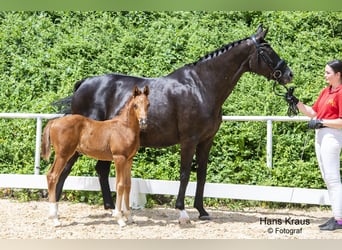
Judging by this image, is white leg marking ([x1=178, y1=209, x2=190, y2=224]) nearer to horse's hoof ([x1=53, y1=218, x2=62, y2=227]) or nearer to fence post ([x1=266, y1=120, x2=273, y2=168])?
horse's hoof ([x1=53, y1=218, x2=62, y2=227])

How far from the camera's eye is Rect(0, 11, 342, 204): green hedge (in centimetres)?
823

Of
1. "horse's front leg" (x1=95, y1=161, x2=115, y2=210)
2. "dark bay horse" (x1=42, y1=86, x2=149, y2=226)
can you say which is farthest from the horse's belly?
"horse's front leg" (x1=95, y1=161, x2=115, y2=210)

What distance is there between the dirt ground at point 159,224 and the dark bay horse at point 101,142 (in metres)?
0.27

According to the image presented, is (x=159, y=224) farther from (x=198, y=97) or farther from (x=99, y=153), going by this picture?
(x=198, y=97)

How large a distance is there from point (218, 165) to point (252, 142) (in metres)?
0.71

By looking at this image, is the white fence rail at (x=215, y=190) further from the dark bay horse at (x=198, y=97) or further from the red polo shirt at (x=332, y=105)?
the red polo shirt at (x=332, y=105)

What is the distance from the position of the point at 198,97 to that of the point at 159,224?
5.07 feet

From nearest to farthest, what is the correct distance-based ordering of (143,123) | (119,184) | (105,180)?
(143,123)
(119,184)
(105,180)

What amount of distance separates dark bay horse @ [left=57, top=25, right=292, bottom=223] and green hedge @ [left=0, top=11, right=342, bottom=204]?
66.5 inches

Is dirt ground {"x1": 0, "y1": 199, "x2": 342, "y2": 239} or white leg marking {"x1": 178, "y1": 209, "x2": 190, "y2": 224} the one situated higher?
white leg marking {"x1": 178, "y1": 209, "x2": 190, "y2": 224}

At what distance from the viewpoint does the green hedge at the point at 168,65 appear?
8.23 metres

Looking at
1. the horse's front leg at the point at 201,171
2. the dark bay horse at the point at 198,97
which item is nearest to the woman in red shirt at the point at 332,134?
the dark bay horse at the point at 198,97

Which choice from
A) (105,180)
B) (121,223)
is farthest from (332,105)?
(105,180)

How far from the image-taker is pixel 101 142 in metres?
5.90
